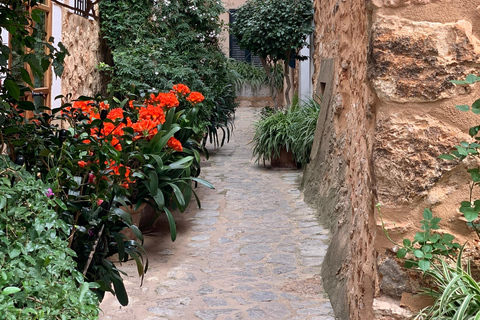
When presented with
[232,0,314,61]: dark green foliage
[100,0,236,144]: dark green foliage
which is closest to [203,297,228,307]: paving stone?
[100,0,236,144]: dark green foliage

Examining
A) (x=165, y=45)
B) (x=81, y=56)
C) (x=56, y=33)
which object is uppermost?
(x=165, y=45)

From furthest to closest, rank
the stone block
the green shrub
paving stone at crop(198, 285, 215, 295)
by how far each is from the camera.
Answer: paving stone at crop(198, 285, 215, 295), the stone block, the green shrub

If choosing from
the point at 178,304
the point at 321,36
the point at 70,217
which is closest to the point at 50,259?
the point at 70,217

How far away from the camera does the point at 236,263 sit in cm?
447

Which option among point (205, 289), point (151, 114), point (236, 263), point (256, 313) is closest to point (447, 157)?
point (256, 313)

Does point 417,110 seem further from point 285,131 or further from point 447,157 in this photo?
point 285,131

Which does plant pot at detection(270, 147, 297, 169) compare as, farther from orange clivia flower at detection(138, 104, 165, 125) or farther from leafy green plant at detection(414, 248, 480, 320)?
leafy green plant at detection(414, 248, 480, 320)

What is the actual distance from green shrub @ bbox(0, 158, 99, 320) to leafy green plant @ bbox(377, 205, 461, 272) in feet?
4.02

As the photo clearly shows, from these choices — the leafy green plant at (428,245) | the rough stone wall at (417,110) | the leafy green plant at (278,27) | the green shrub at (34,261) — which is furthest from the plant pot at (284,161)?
the green shrub at (34,261)

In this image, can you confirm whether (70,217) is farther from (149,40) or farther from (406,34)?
(149,40)

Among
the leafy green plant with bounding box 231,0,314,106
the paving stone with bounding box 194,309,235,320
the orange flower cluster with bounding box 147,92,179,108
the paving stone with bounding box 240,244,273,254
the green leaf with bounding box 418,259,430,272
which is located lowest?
the paving stone with bounding box 194,309,235,320

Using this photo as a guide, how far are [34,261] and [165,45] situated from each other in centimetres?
671

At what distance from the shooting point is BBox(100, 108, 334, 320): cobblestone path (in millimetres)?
3578

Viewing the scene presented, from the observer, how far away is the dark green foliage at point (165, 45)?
7512 mm
